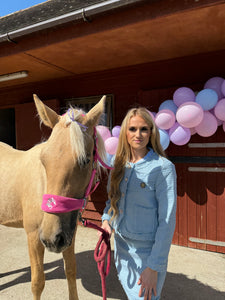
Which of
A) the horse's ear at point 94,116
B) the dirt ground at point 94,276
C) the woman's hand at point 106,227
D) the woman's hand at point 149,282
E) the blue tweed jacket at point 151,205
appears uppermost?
the horse's ear at point 94,116

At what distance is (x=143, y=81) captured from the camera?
11.6 ft

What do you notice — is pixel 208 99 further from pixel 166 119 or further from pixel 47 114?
pixel 47 114

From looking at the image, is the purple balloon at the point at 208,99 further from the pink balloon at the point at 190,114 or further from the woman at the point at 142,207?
the woman at the point at 142,207

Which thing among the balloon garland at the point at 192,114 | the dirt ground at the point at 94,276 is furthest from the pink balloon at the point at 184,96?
the dirt ground at the point at 94,276

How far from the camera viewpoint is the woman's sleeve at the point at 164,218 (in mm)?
1098

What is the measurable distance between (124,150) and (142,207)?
1.32 ft

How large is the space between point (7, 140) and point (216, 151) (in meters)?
6.95

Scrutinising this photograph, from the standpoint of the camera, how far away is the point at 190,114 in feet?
7.84

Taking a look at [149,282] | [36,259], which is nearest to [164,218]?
[149,282]

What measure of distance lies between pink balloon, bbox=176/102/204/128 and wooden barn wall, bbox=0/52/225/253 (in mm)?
699

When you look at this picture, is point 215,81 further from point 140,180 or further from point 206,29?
point 140,180

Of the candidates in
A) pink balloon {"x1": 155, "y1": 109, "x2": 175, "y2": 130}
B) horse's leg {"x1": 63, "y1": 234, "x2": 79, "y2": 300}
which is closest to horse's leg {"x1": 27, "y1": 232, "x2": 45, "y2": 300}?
horse's leg {"x1": 63, "y1": 234, "x2": 79, "y2": 300}

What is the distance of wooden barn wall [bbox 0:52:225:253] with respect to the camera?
2980 millimetres

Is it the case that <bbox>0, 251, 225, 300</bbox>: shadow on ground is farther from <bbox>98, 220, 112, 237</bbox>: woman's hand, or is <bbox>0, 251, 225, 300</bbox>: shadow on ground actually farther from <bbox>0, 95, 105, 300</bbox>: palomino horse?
<bbox>98, 220, 112, 237</bbox>: woman's hand
